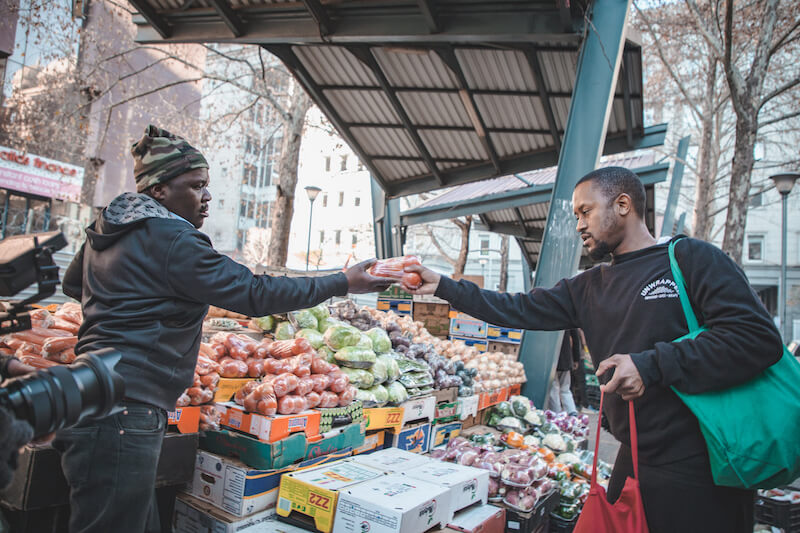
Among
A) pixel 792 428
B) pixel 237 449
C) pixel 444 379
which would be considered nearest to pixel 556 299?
pixel 792 428

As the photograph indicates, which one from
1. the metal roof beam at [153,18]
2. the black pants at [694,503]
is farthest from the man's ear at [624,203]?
the metal roof beam at [153,18]

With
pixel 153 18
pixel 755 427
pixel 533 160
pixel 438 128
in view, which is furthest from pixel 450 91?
pixel 755 427

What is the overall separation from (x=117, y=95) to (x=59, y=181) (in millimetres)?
8439

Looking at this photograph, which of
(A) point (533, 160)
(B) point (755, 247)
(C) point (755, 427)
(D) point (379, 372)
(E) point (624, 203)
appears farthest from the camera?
(B) point (755, 247)

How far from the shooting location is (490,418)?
5930mm

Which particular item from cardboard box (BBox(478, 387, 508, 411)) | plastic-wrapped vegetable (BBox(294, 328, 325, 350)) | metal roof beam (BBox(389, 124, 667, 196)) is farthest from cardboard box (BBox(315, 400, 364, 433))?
metal roof beam (BBox(389, 124, 667, 196))

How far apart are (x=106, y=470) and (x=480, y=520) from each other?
2098 millimetres

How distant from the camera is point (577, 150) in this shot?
22.0 feet

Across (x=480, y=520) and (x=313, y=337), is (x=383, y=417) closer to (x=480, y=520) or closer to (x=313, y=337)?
(x=313, y=337)

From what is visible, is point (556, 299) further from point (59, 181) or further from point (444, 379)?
point (59, 181)

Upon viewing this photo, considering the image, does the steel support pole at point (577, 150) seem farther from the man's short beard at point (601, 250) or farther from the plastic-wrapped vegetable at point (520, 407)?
the man's short beard at point (601, 250)

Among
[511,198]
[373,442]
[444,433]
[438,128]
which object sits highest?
[438,128]

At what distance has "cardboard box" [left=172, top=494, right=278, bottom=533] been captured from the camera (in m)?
2.71

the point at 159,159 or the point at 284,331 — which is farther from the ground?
the point at 159,159
